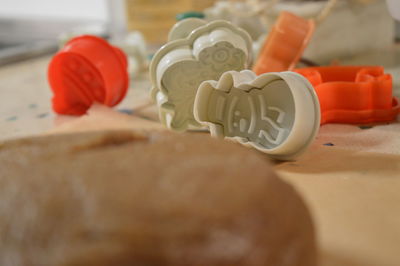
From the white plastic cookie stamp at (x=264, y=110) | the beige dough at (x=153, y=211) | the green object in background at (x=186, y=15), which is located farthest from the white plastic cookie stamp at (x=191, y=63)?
the beige dough at (x=153, y=211)

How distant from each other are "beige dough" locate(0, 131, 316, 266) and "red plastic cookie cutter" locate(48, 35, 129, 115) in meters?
0.45

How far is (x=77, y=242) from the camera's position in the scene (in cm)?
30

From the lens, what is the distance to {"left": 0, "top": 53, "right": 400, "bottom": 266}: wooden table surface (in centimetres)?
40

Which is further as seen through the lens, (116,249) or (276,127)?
(276,127)

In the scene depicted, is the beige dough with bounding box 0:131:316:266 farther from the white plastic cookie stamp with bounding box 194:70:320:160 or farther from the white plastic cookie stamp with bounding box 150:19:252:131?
the white plastic cookie stamp with bounding box 150:19:252:131

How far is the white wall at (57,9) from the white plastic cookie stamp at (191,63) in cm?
105

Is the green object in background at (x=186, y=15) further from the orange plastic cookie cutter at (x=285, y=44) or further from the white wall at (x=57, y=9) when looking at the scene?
the white wall at (x=57, y=9)

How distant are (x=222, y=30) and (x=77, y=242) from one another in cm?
45

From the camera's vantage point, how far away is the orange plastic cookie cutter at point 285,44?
0.80m

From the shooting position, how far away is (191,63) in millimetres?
671

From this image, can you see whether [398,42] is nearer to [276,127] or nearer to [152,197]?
[276,127]

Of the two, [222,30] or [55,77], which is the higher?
[222,30]

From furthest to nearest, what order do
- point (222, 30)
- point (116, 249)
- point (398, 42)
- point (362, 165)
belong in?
point (398, 42), point (222, 30), point (362, 165), point (116, 249)

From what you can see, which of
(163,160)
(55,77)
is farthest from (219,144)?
(55,77)
